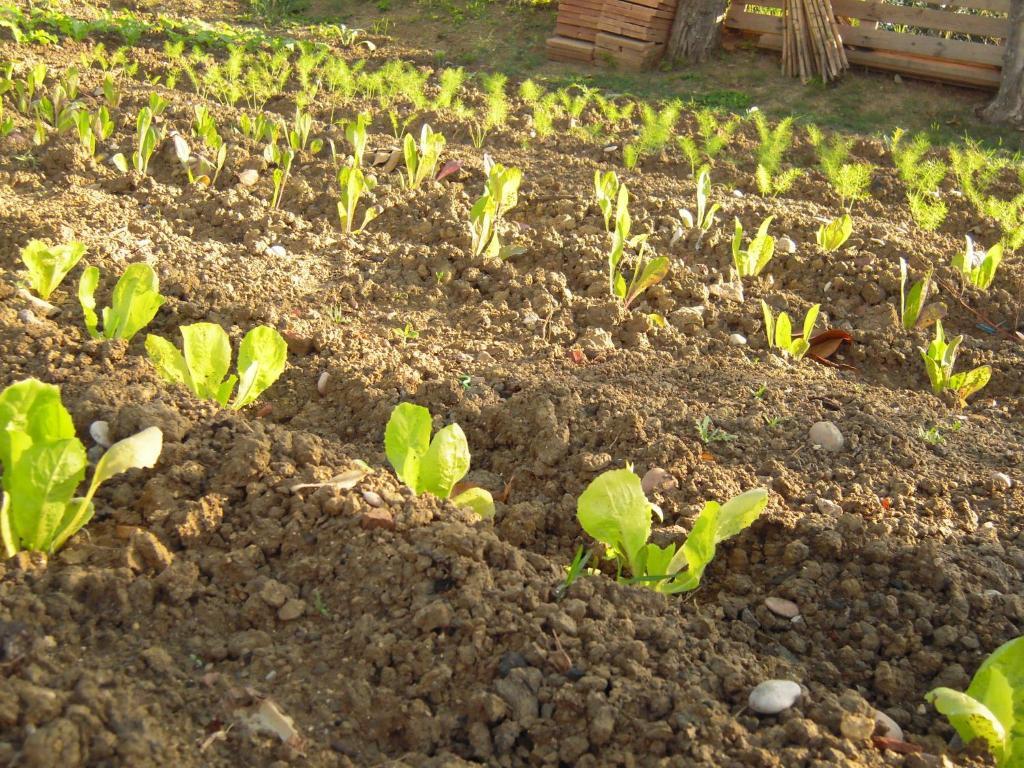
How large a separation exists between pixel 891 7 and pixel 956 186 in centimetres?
360

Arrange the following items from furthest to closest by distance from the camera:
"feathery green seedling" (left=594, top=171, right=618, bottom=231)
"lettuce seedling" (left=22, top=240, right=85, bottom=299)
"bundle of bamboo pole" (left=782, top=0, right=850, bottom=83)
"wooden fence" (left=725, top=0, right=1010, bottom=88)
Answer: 1. "bundle of bamboo pole" (left=782, top=0, right=850, bottom=83)
2. "wooden fence" (left=725, top=0, right=1010, bottom=88)
3. "feathery green seedling" (left=594, top=171, right=618, bottom=231)
4. "lettuce seedling" (left=22, top=240, right=85, bottom=299)

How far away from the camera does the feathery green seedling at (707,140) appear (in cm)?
558

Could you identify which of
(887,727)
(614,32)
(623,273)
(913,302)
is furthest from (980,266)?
(614,32)

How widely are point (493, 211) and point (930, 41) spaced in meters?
6.46

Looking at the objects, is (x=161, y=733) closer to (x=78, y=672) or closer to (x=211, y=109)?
(x=78, y=672)

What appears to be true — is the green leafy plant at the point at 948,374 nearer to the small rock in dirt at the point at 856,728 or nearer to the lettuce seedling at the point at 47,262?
the small rock in dirt at the point at 856,728

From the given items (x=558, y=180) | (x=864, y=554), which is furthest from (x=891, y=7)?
(x=864, y=554)

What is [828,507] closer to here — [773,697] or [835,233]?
[773,697]

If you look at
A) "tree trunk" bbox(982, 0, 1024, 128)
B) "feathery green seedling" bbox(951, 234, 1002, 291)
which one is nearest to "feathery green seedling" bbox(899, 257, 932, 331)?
"feathery green seedling" bbox(951, 234, 1002, 291)

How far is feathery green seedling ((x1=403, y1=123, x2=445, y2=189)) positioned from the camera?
14.3 feet

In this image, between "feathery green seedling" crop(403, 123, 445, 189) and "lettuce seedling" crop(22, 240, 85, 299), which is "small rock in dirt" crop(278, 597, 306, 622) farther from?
"feathery green seedling" crop(403, 123, 445, 189)

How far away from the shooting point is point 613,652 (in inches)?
65.2

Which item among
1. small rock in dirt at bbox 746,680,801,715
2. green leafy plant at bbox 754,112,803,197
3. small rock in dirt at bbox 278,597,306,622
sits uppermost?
green leafy plant at bbox 754,112,803,197

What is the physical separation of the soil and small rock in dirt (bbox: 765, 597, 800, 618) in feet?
0.08
